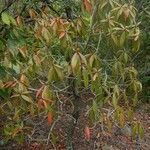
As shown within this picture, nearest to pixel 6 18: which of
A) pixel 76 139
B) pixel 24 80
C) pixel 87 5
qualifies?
pixel 24 80

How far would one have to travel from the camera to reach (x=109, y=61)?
4.24 metres

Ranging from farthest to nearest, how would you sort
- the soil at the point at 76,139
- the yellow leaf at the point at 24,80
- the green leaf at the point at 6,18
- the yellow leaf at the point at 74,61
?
the soil at the point at 76,139
the green leaf at the point at 6,18
the yellow leaf at the point at 24,80
the yellow leaf at the point at 74,61

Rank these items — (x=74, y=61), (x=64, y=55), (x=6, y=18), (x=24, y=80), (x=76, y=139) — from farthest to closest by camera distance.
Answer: (x=76, y=139) → (x=64, y=55) → (x=6, y=18) → (x=24, y=80) → (x=74, y=61)

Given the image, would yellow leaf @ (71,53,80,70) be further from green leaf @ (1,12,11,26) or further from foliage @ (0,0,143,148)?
green leaf @ (1,12,11,26)

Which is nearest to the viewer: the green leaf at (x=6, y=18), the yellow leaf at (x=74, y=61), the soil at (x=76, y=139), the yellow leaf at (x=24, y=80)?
the yellow leaf at (x=74, y=61)

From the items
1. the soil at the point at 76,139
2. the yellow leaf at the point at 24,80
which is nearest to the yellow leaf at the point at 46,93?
the yellow leaf at the point at 24,80

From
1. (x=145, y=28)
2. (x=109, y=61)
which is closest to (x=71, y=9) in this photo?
(x=109, y=61)

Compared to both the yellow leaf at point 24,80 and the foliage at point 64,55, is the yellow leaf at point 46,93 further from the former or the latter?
the yellow leaf at point 24,80

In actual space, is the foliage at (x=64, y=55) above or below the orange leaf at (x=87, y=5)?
below

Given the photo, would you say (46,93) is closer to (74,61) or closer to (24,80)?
(24,80)

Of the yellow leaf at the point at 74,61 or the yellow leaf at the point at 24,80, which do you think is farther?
the yellow leaf at the point at 24,80

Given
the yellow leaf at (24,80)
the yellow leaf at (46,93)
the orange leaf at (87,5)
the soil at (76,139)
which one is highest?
the orange leaf at (87,5)

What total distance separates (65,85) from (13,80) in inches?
33.0

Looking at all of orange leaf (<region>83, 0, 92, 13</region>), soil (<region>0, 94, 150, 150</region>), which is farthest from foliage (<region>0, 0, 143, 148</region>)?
soil (<region>0, 94, 150, 150</region>)
